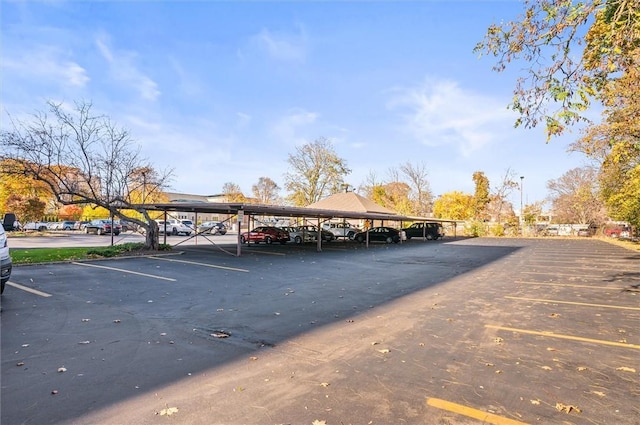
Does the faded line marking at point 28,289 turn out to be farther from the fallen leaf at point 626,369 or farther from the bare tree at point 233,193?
the bare tree at point 233,193

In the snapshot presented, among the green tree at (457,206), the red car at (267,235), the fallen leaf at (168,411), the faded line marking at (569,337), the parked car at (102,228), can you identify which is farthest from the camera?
the green tree at (457,206)

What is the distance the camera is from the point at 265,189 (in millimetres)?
75188

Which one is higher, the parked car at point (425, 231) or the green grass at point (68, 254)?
the parked car at point (425, 231)

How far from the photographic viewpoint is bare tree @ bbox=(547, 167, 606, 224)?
4750cm

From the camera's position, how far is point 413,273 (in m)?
12.9

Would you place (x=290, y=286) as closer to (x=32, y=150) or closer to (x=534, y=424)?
(x=534, y=424)

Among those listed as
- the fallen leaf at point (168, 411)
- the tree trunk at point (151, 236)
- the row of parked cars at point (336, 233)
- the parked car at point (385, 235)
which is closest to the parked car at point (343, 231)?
the row of parked cars at point (336, 233)

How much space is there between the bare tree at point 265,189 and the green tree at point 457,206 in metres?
33.5

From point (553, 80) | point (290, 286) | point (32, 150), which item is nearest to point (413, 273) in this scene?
point (290, 286)

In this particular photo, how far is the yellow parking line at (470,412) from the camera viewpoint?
311 centimetres

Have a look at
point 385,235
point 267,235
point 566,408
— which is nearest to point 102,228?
point 267,235

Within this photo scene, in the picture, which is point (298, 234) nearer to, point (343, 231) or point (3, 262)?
point (343, 231)

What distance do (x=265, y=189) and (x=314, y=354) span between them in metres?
71.7

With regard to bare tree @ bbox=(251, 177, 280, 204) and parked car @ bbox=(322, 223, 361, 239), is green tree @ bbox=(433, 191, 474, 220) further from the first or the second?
bare tree @ bbox=(251, 177, 280, 204)
